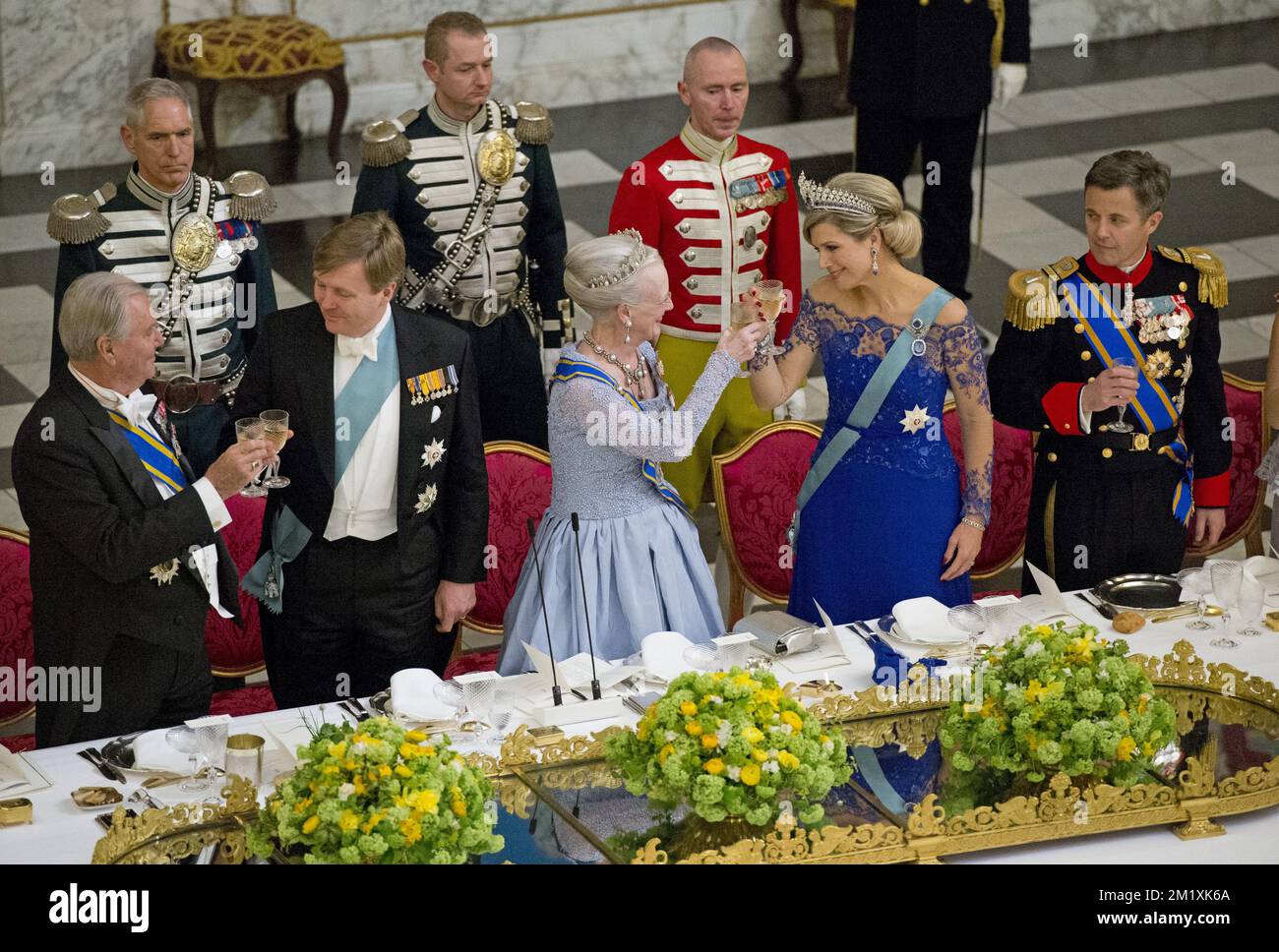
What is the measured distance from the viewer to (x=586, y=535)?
4574 mm

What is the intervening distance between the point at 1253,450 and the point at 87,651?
3.04m

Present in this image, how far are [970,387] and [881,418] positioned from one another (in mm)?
228

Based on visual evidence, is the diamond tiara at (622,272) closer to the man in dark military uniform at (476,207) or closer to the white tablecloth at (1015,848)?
the white tablecloth at (1015,848)

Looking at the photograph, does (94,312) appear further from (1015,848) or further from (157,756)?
(1015,848)

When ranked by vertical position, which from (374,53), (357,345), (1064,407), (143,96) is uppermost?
(143,96)


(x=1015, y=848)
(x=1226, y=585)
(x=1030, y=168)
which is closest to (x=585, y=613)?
(x=1015, y=848)

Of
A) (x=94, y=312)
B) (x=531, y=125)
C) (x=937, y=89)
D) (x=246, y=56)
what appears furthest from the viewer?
(x=246, y=56)

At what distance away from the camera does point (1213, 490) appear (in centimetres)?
507

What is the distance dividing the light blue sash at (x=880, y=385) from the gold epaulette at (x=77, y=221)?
5.99ft

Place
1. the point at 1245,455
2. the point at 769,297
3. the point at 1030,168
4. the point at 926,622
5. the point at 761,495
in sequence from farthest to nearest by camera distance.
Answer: the point at 1030,168
the point at 1245,455
the point at 761,495
the point at 926,622
the point at 769,297

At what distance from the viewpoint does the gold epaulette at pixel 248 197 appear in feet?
17.0

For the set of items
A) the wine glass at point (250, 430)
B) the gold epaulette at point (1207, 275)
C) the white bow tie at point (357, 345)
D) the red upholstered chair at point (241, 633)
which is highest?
the gold epaulette at point (1207, 275)

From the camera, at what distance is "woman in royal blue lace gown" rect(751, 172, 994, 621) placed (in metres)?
4.56

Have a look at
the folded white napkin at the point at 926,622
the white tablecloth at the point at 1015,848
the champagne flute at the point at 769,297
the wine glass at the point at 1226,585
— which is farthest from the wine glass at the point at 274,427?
the wine glass at the point at 1226,585
